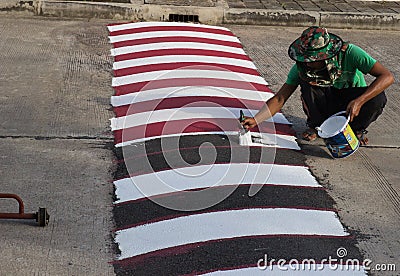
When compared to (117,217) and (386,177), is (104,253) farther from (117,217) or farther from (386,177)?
(386,177)

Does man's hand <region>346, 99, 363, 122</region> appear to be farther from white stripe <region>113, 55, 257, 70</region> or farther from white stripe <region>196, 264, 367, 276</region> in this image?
white stripe <region>113, 55, 257, 70</region>

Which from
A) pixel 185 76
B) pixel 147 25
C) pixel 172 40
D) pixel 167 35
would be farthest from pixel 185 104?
pixel 147 25

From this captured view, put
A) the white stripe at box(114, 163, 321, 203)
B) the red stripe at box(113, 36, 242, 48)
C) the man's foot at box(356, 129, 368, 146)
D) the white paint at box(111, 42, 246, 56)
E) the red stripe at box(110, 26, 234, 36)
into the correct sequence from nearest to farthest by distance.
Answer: the white stripe at box(114, 163, 321, 203) < the man's foot at box(356, 129, 368, 146) < the white paint at box(111, 42, 246, 56) < the red stripe at box(113, 36, 242, 48) < the red stripe at box(110, 26, 234, 36)

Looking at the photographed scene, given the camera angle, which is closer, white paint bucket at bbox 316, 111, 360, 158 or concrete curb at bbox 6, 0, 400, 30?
white paint bucket at bbox 316, 111, 360, 158

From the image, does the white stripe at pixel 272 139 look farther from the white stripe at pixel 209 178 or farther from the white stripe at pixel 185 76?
the white stripe at pixel 185 76

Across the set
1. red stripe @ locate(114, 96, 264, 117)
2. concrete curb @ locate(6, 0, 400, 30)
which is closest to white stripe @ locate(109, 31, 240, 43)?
concrete curb @ locate(6, 0, 400, 30)

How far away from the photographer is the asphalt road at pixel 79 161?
486cm

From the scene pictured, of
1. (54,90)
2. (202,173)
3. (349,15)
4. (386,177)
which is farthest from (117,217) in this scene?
(349,15)

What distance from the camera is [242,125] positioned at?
6535mm

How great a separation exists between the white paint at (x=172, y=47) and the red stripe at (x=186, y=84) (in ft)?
4.02

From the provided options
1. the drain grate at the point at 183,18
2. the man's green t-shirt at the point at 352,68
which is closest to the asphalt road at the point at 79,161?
the man's green t-shirt at the point at 352,68

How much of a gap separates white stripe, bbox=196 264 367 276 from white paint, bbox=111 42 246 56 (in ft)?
16.5

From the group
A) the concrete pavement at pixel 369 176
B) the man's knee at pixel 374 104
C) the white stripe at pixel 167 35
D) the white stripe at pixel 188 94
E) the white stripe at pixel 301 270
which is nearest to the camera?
the white stripe at pixel 301 270

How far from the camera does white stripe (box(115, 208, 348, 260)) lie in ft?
16.2
